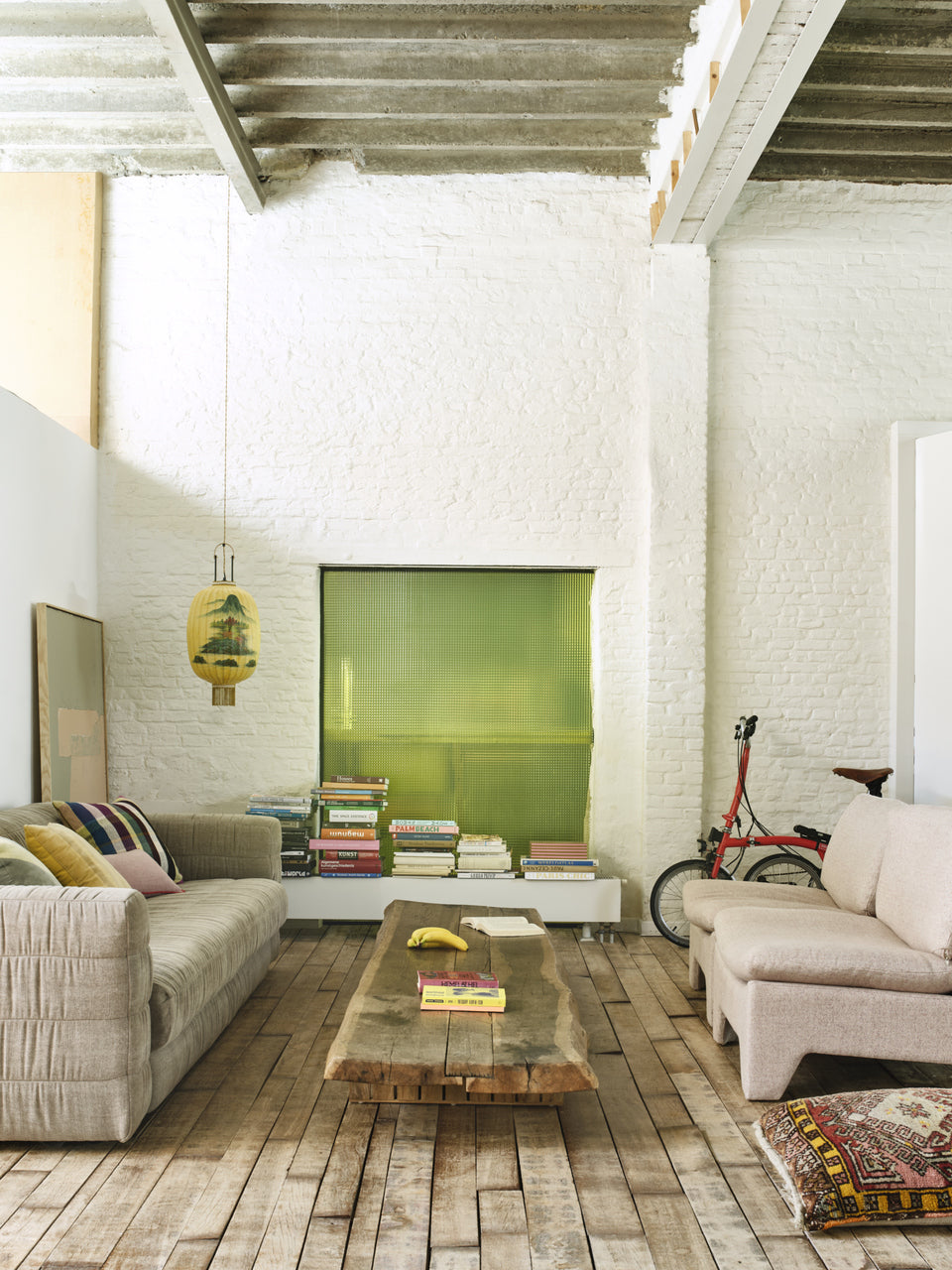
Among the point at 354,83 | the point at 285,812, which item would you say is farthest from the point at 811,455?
the point at 285,812

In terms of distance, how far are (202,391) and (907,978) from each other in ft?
17.1

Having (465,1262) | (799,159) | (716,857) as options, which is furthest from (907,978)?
(799,159)

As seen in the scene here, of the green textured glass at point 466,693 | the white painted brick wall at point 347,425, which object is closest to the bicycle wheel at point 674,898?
the white painted brick wall at point 347,425

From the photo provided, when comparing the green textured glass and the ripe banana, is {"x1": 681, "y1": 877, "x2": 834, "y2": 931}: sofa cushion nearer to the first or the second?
the ripe banana

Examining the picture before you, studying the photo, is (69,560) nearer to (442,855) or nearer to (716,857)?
(442,855)

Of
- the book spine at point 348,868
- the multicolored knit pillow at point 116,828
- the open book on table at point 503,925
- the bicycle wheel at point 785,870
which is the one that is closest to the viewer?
the open book on table at point 503,925

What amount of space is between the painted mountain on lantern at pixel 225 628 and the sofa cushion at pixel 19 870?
1.97m

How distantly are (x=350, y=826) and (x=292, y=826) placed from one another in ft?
1.18

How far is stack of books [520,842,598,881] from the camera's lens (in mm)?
6141

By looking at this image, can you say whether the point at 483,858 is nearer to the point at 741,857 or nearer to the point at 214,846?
the point at 741,857

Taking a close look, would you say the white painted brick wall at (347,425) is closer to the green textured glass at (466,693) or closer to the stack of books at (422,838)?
the green textured glass at (466,693)

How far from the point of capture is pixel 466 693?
21.6 feet

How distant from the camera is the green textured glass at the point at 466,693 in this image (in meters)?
6.56

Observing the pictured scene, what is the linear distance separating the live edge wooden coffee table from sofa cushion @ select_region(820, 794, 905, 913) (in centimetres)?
136
